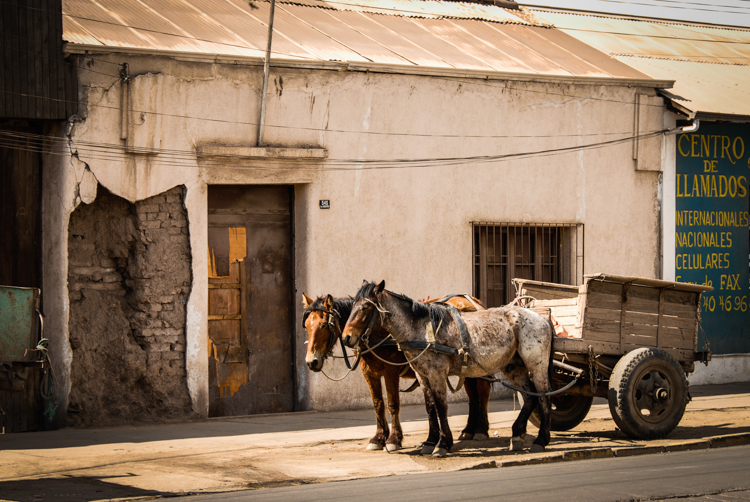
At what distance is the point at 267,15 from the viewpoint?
44.6ft

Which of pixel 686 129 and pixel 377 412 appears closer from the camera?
pixel 377 412

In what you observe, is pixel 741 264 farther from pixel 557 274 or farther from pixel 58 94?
A: pixel 58 94

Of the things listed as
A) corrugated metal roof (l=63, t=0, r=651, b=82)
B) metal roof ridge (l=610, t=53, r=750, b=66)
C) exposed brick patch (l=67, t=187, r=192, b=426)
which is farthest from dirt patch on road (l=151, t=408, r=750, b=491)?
metal roof ridge (l=610, t=53, r=750, b=66)

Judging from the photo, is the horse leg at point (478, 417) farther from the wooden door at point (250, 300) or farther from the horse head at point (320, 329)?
the wooden door at point (250, 300)

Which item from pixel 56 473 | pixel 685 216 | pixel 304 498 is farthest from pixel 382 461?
pixel 685 216

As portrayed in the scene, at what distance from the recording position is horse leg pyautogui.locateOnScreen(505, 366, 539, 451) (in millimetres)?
8661

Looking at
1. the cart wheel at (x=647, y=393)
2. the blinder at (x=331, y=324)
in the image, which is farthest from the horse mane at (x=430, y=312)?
the cart wheel at (x=647, y=393)

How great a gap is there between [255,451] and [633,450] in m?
3.79

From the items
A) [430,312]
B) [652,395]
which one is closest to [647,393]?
[652,395]

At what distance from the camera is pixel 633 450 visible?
8.65 meters

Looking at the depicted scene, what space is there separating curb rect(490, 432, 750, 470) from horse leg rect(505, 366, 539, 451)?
38 cm

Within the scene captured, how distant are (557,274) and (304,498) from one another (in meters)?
8.56

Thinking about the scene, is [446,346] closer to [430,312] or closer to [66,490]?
[430,312]

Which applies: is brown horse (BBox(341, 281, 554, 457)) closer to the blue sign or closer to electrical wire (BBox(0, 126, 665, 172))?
electrical wire (BBox(0, 126, 665, 172))
